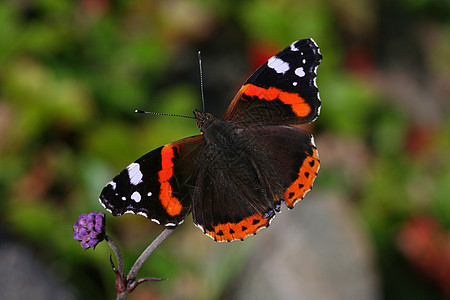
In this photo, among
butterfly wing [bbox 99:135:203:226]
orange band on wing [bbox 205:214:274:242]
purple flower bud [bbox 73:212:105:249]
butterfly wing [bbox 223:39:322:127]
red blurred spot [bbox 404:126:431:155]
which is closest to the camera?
purple flower bud [bbox 73:212:105:249]

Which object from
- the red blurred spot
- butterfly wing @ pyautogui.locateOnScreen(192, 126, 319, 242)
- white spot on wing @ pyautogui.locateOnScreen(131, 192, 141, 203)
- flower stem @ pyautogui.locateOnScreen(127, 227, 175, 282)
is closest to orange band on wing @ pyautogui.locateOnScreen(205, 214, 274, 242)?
butterfly wing @ pyautogui.locateOnScreen(192, 126, 319, 242)

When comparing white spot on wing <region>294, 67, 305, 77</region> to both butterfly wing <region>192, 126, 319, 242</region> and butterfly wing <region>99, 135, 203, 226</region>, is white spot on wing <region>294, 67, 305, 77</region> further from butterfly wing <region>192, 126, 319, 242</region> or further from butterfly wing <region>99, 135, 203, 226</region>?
butterfly wing <region>99, 135, 203, 226</region>

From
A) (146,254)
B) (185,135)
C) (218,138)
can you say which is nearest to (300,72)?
(218,138)

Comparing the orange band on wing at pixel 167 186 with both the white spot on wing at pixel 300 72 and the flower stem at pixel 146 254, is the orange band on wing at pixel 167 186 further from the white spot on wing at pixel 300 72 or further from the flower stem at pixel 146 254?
the white spot on wing at pixel 300 72

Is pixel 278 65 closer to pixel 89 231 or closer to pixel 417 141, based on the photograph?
pixel 89 231

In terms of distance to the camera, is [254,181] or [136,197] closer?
[136,197]

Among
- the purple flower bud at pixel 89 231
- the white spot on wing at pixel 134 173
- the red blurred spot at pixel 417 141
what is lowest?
the red blurred spot at pixel 417 141

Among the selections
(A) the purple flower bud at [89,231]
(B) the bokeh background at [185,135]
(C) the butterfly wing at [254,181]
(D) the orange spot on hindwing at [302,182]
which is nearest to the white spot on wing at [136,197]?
(C) the butterfly wing at [254,181]
